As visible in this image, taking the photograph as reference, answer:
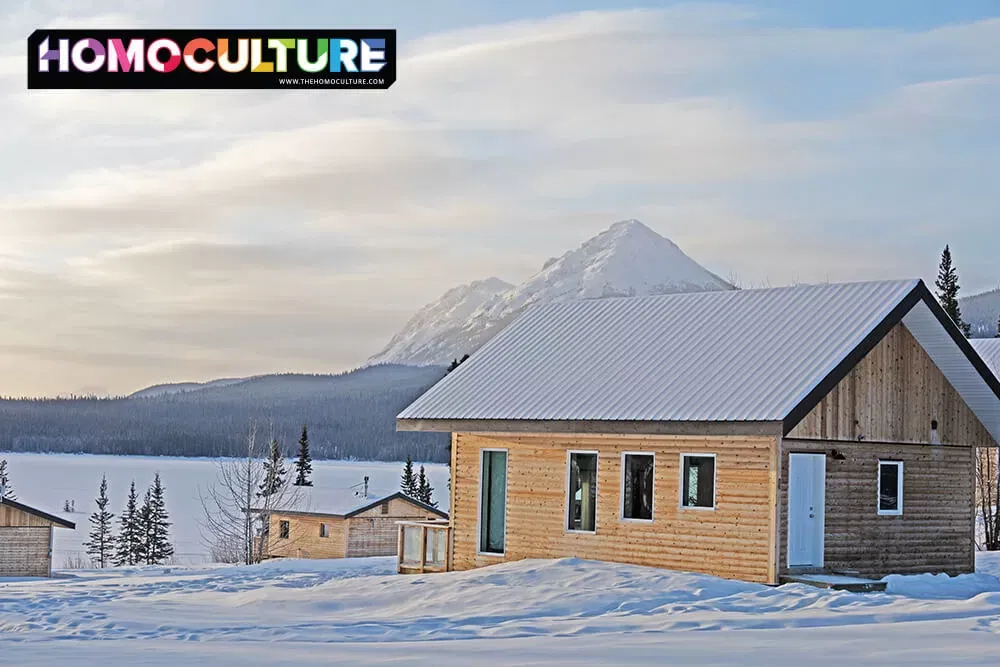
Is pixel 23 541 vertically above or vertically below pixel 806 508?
below

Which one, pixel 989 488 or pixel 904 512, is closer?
pixel 904 512

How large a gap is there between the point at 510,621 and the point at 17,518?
36.1m

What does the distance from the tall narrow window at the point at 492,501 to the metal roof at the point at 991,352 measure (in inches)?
761

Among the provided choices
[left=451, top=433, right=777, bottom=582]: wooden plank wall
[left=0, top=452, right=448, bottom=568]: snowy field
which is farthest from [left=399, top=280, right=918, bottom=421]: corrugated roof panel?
[left=0, top=452, right=448, bottom=568]: snowy field

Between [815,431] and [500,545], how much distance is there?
6350 millimetres

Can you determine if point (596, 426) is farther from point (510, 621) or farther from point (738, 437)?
point (510, 621)

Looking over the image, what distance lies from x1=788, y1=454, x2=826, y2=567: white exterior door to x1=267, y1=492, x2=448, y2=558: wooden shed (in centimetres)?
4015

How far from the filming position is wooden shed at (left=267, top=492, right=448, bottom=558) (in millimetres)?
60719

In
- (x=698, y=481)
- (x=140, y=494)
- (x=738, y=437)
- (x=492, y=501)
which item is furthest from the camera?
(x=140, y=494)

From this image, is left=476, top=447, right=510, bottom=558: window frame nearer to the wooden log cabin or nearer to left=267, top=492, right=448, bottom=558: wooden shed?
the wooden log cabin

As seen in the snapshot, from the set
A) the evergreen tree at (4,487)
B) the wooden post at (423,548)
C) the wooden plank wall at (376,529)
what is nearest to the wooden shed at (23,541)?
the evergreen tree at (4,487)

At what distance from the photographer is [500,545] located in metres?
24.9

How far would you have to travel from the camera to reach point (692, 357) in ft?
79.9

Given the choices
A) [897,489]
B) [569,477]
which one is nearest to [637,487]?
[569,477]
